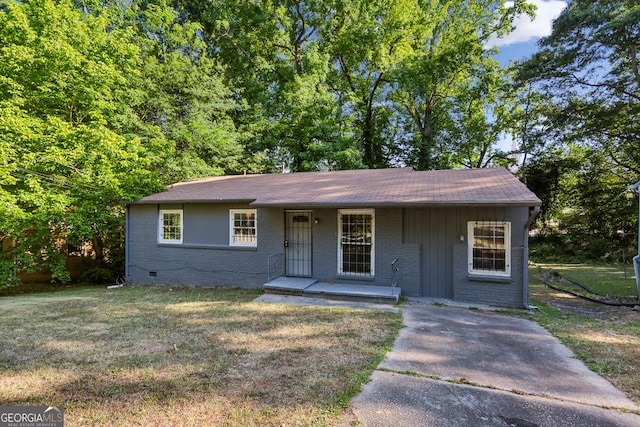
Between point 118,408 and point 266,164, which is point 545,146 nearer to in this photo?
point 266,164

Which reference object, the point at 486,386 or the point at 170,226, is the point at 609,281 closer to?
the point at 486,386

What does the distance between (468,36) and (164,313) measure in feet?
69.7

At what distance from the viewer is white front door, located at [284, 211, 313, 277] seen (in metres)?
8.84

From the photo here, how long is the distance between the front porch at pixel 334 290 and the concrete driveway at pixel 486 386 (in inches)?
74.4

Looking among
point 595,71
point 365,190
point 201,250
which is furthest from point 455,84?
point 201,250

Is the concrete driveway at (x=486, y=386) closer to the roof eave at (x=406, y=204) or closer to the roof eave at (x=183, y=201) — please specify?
the roof eave at (x=406, y=204)

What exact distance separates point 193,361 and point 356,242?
200 inches

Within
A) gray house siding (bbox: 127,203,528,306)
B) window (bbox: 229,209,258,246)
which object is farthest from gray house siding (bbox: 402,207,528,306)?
window (bbox: 229,209,258,246)

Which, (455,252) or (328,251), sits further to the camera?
(328,251)

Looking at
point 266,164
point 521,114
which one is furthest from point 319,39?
point 521,114

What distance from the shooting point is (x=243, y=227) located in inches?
368

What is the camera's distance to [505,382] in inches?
138

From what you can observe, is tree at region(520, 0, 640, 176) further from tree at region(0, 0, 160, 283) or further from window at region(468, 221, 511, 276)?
tree at region(0, 0, 160, 283)

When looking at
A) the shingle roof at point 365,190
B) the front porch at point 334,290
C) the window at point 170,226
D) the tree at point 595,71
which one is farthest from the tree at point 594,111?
the window at point 170,226
